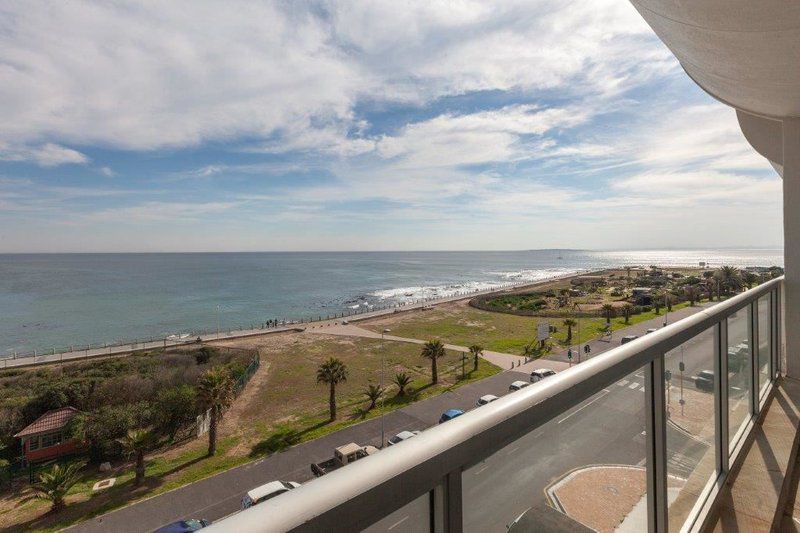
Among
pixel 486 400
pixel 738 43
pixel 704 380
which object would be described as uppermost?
pixel 738 43

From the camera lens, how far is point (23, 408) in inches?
815

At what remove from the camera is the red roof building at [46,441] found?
17.8 metres

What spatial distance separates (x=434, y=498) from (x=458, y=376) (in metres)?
25.1

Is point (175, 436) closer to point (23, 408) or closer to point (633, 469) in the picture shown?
point (23, 408)

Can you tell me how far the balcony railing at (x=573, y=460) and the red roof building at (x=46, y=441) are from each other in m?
23.1

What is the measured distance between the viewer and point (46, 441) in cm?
1809

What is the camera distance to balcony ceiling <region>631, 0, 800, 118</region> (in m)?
2.26

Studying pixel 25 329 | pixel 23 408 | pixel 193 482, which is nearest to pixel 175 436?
pixel 193 482

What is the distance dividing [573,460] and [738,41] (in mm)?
2896

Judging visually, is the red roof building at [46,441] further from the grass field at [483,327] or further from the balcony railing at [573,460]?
the grass field at [483,327]

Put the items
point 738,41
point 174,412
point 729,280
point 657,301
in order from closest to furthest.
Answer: point 738,41 → point 174,412 → point 729,280 → point 657,301

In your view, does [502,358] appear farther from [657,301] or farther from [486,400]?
[657,301]

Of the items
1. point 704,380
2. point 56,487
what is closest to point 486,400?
point 704,380

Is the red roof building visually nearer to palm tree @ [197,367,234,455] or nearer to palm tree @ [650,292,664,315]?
palm tree @ [197,367,234,455]
